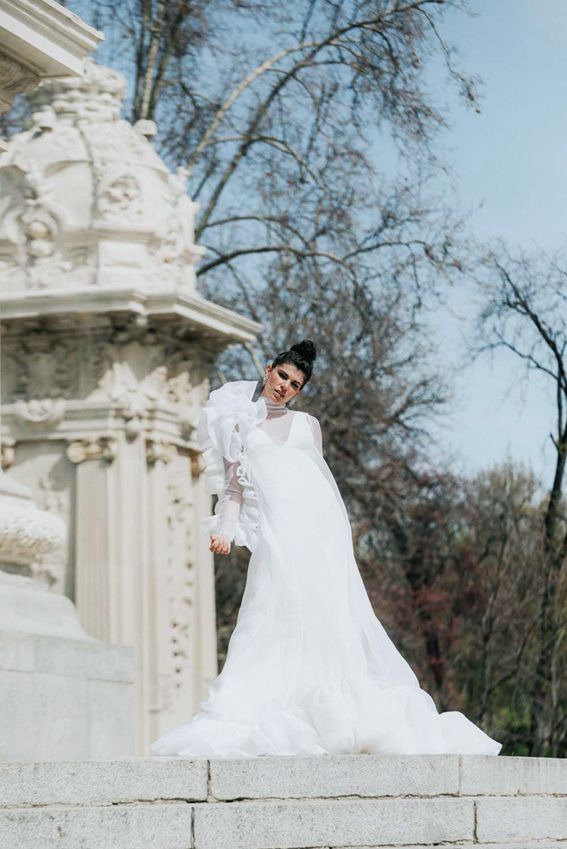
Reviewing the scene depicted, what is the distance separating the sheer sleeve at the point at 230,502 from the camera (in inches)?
350

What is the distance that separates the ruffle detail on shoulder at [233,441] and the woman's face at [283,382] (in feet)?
0.22

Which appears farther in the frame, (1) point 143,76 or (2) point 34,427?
(1) point 143,76

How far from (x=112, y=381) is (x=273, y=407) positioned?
771cm

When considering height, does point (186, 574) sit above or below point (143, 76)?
below

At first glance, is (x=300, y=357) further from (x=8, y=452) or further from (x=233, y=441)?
(x=8, y=452)

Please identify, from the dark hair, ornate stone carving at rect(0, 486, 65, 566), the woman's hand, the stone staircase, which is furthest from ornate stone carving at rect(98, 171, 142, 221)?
the stone staircase

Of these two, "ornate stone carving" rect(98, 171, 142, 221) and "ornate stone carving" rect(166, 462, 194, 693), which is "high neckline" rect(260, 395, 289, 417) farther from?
"ornate stone carving" rect(166, 462, 194, 693)

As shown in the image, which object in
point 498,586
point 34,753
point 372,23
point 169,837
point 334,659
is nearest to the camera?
point 169,837

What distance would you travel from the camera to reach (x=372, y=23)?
2217cm

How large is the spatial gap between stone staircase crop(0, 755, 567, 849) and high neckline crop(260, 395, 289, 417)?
70.8 inches

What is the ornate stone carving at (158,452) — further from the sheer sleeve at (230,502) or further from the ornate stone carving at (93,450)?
the sheer sleeve at (230,502)

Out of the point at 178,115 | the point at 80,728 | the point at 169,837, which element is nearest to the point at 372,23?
the point at 178,115

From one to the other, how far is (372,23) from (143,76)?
Answer: 252cm

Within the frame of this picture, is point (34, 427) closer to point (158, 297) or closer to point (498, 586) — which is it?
point (158, 297)
